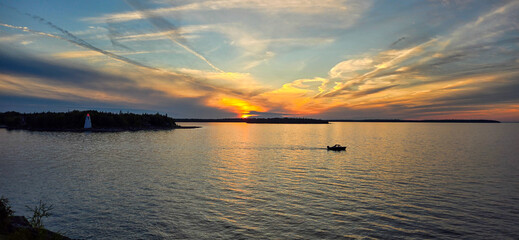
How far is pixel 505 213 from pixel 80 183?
168 ft

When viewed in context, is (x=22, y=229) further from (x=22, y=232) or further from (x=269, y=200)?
(x=269, y=200)

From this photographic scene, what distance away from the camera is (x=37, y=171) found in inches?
1817

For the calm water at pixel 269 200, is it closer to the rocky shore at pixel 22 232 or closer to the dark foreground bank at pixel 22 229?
the rocky shore at pixel 22 232


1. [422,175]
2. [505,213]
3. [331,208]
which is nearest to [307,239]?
[331,208]

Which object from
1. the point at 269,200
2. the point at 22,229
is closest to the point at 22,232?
the point at 22,229

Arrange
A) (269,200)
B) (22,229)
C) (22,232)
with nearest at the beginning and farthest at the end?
1. (22,232)
2. (22,229)
3. (269,200)

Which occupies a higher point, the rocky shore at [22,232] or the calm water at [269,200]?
the rocky shore at [22,232]

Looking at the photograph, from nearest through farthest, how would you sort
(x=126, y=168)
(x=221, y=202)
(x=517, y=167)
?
(x=221, y=202) < (x=126, y=168) < (x=517, y=167)

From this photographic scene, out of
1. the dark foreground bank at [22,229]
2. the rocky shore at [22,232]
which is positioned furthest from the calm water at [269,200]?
the dark foreground bank at [22,229]

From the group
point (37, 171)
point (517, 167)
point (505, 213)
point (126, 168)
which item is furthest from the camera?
point (517, 167)

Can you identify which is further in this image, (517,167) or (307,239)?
(517,167)

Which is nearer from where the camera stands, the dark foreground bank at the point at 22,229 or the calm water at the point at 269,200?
the dark foreground bank at the point at 22,229

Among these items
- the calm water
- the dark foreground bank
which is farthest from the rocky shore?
the calm water

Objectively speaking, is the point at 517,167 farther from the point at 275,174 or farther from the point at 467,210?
the point at 275,174
